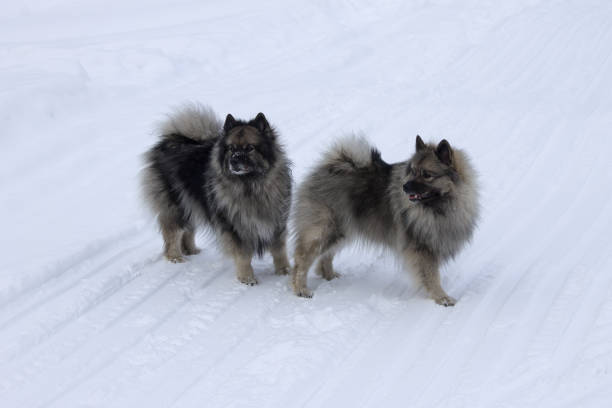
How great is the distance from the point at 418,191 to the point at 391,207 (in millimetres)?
439

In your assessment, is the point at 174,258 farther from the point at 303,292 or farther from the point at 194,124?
the point at 303,292

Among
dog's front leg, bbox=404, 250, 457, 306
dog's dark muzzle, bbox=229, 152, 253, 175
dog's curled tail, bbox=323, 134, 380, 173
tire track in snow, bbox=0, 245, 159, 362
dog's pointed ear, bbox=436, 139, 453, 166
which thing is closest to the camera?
tire track in snow, bbox=0, 245, 159, 362

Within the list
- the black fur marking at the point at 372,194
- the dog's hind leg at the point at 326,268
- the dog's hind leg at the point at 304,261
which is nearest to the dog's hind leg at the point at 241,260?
the dog's hind leg at the point at 304,261

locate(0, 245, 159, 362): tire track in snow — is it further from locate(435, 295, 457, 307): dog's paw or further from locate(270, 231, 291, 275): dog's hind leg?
locate(435, 295, 457, 307): dog's paw

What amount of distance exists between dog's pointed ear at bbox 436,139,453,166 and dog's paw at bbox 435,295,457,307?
41.6 inches

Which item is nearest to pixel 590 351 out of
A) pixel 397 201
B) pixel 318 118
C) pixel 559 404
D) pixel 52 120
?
pixel 559 404

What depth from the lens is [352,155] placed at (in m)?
5.44

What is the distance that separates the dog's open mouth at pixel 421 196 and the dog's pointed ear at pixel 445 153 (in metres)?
0.27

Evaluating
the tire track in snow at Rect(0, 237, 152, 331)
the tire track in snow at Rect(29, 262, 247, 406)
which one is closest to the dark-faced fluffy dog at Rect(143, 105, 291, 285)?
the tire track in snow at Rect(29, 262, 247, 406)

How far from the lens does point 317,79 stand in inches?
438

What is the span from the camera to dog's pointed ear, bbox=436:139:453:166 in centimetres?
490

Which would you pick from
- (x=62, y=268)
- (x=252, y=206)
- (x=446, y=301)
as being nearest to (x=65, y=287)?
(x=62, y=268)

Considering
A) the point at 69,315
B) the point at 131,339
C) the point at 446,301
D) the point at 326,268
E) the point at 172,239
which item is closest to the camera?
the point at 131,339

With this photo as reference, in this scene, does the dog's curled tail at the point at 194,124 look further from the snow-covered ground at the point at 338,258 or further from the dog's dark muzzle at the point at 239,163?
the snow-covered ground at the point at 338,258
